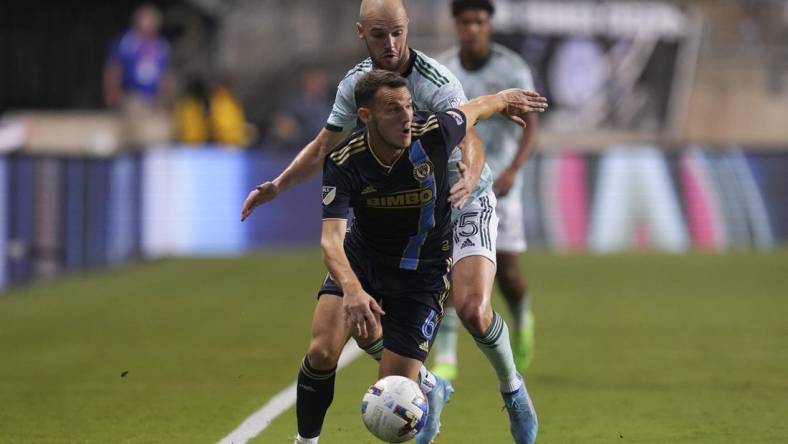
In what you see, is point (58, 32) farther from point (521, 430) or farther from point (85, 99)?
point (521, 430)

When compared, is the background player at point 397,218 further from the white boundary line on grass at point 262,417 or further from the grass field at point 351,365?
the white boundary line on grass at point 262,417

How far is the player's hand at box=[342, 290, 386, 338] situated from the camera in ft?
22.0

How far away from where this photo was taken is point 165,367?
11273 millimetres

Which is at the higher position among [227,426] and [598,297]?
[227,426]

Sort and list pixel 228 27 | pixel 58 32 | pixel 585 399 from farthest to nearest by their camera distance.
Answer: pixel 228 27, pixel 58 32, pixel 585 399

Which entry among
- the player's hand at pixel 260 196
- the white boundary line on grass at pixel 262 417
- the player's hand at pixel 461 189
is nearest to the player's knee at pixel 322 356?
the player's hand at pixel 260 196

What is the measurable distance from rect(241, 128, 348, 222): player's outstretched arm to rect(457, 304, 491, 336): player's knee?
40.0 inches

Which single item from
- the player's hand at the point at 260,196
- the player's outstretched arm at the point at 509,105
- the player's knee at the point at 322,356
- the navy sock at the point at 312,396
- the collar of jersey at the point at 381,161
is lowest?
the navy sock at the point at 312,396

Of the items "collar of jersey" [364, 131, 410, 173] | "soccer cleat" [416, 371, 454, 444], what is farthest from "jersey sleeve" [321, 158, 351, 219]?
"soccer cleat" [416, 371, 454, 444]

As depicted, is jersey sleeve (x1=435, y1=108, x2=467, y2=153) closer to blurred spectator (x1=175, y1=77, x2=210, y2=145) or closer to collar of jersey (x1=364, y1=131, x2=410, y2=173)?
collar of jersey (x1=364, y1=131, x2=410, y2=173)

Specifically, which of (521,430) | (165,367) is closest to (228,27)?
(165,367)

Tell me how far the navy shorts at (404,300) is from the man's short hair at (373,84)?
2.90 ft

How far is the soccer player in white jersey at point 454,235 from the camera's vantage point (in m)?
7.24

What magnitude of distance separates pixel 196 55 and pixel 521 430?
1992 cm
